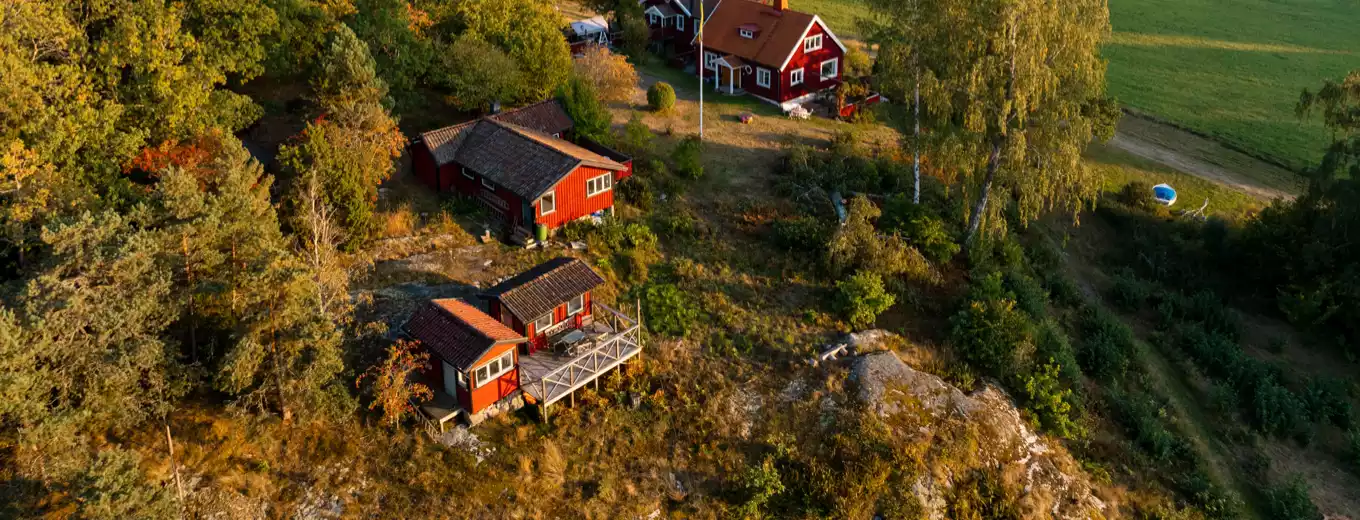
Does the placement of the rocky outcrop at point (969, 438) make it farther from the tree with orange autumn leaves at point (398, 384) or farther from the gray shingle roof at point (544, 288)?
the tree with orange autumn leaves at point (398, 384)

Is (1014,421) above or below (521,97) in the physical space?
below

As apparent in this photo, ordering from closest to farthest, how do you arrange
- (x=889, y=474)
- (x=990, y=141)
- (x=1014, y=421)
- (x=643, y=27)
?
(x=889, y=474)
(x=1014, y=421)
(x=990, y=141)
(x=643, y=27)

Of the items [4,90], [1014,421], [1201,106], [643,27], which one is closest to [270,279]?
[4,90]

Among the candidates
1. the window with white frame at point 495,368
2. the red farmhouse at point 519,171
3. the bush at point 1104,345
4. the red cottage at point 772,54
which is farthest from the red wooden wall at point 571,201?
the red cottage at point 772,54

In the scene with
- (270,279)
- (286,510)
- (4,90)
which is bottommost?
(286,510)

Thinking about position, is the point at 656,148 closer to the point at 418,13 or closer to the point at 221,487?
the point at 418,13

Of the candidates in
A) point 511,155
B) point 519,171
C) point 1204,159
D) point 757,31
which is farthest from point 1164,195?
point 511,155

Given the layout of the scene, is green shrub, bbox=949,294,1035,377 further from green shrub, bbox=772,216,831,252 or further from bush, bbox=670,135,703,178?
bush, bbox=670,135,703,178

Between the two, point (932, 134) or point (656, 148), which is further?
point (656, 148)
